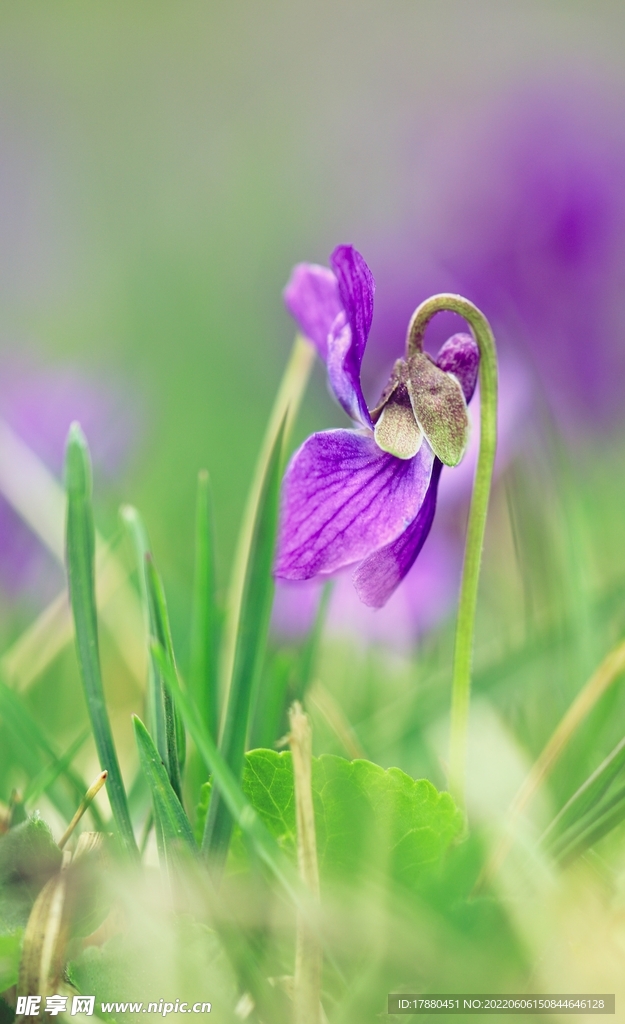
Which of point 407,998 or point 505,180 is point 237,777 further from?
point 505,180

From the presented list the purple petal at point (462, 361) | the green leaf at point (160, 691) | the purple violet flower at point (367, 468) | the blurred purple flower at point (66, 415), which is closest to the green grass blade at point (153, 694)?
the green leaf at point (160, 691)

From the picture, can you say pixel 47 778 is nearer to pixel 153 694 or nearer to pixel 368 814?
pixel 153 694

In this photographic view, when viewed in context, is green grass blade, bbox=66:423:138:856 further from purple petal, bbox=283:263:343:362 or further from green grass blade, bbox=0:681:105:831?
purple petal, bbox=283:263:343:362

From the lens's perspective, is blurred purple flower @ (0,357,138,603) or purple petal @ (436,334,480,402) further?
blurred purple flower @ (0,357,138,603)

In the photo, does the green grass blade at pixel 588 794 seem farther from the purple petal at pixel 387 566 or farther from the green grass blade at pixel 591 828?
the purple petal at pixel 387 566

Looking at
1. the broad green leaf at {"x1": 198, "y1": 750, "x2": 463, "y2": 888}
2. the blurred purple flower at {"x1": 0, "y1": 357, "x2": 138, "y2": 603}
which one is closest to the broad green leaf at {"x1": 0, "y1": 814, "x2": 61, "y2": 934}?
the broad green leaf at {"x1": 198, "y1": 750, "x2": 463, "y2": 888}

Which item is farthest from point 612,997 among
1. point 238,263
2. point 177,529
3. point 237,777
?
point 238,263
